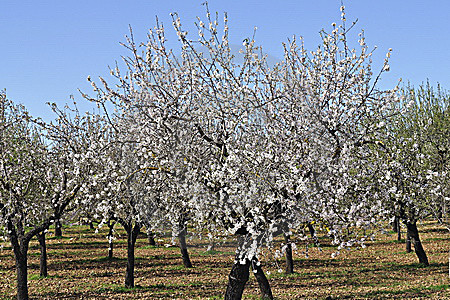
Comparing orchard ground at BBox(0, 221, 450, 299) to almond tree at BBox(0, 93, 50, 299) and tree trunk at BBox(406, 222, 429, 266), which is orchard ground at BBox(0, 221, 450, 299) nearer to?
tree trunk at BBox(406, 222, 429, 266)

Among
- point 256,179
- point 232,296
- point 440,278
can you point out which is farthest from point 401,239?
point 256,179

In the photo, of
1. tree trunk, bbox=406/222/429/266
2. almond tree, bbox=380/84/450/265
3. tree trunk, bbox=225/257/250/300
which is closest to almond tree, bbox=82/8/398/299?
tree trunk, bbox=225/257/250/300

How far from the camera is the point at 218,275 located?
795 inches

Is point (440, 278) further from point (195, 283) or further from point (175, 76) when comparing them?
point (175, 76)

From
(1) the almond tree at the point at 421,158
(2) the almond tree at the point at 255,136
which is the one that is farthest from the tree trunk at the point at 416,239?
(2) the almond tree at the point at 255,136

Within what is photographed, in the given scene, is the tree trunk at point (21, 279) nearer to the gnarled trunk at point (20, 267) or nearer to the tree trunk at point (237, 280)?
the gnarled trunk at point (20, 267)

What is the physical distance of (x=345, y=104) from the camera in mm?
10641

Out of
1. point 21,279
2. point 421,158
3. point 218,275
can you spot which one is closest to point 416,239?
point 421,158

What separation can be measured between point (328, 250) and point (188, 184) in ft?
68.0

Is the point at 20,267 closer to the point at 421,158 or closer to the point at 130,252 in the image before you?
the point at 130,252

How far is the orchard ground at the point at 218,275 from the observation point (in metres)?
15.7

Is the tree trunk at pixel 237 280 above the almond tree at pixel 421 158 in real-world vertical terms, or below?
below

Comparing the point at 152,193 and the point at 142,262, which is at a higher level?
the point at 152,193

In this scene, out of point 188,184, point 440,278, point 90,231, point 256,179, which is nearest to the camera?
point 256,179
